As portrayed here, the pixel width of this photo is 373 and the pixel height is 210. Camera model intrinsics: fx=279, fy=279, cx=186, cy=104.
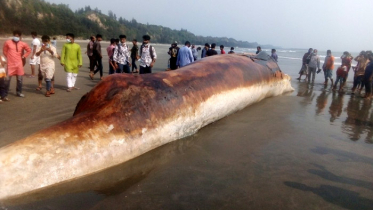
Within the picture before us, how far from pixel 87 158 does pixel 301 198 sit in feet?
7.42

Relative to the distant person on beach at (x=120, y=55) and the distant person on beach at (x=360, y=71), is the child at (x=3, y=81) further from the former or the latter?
the distant person on beach at (x=360, y=71)

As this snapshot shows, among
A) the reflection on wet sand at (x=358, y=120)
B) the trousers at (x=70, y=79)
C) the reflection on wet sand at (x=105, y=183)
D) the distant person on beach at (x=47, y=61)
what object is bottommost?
the reflection on wet sand at (x=105, y=183)

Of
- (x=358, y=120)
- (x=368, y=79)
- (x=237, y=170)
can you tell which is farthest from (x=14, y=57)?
(x=368, y=79)

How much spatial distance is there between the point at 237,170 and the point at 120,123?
4.97ft

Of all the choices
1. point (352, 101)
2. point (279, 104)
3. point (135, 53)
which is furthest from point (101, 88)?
point (135, 53)

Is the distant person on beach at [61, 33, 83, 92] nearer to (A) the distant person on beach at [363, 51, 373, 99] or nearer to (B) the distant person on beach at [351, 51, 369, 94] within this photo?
(A) the distant person on beach at [363, 51, 373, 99]

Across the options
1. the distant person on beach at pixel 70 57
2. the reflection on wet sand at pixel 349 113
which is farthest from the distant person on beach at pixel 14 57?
the reflection on wet sand at pixel 349 113

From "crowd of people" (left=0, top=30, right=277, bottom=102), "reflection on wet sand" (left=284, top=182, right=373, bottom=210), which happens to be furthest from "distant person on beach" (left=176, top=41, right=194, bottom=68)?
"reflection on wet sand" (left=284, top=182, right=373, bottom=210)

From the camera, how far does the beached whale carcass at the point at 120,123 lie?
106 inches

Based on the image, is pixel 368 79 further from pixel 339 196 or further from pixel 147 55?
pixel 339 196

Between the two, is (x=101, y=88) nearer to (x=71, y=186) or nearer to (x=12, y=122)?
(x=71, y=186)

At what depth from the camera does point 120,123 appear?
3.29m

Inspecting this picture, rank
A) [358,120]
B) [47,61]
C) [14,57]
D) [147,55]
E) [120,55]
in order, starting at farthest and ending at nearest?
[120,55] < [147,55] < [47,61] < [14,57] < [358,120]

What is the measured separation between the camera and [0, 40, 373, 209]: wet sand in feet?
8.85
